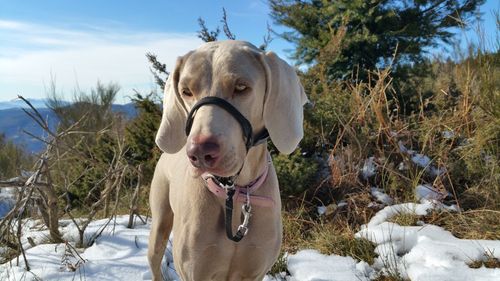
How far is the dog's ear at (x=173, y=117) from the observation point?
1932mm

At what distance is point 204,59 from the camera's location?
1.77 metres

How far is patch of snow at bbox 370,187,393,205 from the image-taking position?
4055 millimetres

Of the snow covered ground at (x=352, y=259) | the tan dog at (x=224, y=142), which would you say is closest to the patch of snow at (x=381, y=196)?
the snow covered ground at (x=352, y=259)

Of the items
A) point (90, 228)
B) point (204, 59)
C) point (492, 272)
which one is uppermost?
point (204, 59)

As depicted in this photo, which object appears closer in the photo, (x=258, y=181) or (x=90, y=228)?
(x=258, y=181)

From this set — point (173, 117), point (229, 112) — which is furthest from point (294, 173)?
point (229, 112)

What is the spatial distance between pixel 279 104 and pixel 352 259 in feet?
6.06

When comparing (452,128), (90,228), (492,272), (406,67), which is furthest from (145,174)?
(406,67)

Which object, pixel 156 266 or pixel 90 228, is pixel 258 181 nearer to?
pixel 156 266

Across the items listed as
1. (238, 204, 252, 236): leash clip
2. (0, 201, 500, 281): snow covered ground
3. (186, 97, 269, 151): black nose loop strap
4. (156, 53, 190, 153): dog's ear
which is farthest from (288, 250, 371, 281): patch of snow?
(186, 97, 269, 151): black nose loop strap

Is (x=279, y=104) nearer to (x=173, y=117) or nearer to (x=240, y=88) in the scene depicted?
(x=240, y=88)

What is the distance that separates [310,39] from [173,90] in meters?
6.69

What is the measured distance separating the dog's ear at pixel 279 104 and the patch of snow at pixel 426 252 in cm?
151

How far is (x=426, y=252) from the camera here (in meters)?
3.03
